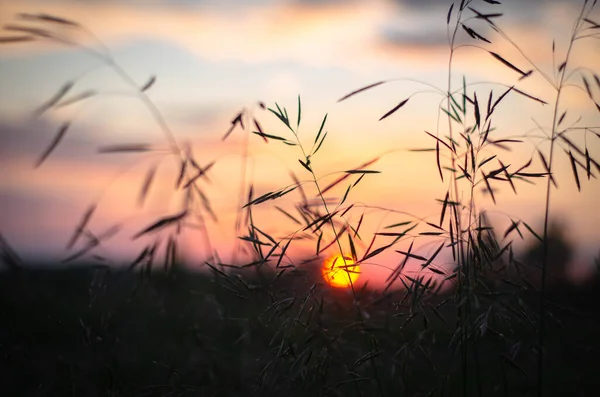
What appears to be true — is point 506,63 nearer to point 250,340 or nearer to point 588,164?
point 588,164

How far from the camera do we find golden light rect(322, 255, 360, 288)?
2.57 meters

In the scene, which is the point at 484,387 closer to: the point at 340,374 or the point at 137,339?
the point at 340,374

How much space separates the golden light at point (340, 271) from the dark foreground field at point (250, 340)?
0.25ft

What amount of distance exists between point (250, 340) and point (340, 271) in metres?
0.85

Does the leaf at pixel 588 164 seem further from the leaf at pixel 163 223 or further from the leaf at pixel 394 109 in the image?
the leaf at pixel 163 223

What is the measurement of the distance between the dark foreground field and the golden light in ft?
0.25

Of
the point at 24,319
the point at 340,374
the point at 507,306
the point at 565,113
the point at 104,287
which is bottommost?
the point at 24,319

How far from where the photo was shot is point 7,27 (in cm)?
210

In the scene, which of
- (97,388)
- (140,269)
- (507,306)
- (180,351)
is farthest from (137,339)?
(507,306)

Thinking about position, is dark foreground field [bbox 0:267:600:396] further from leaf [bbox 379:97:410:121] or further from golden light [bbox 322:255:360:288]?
leaf [bbox 379:97:410:121]

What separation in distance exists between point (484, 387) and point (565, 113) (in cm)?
193

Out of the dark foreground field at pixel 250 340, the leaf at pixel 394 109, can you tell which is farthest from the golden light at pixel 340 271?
the leaf at pixel 394 109

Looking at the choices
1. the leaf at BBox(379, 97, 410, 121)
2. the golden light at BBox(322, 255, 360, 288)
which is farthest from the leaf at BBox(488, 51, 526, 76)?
the golden light at BBox(322, 255, 360, 288)

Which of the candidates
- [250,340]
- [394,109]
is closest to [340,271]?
[394,109]
